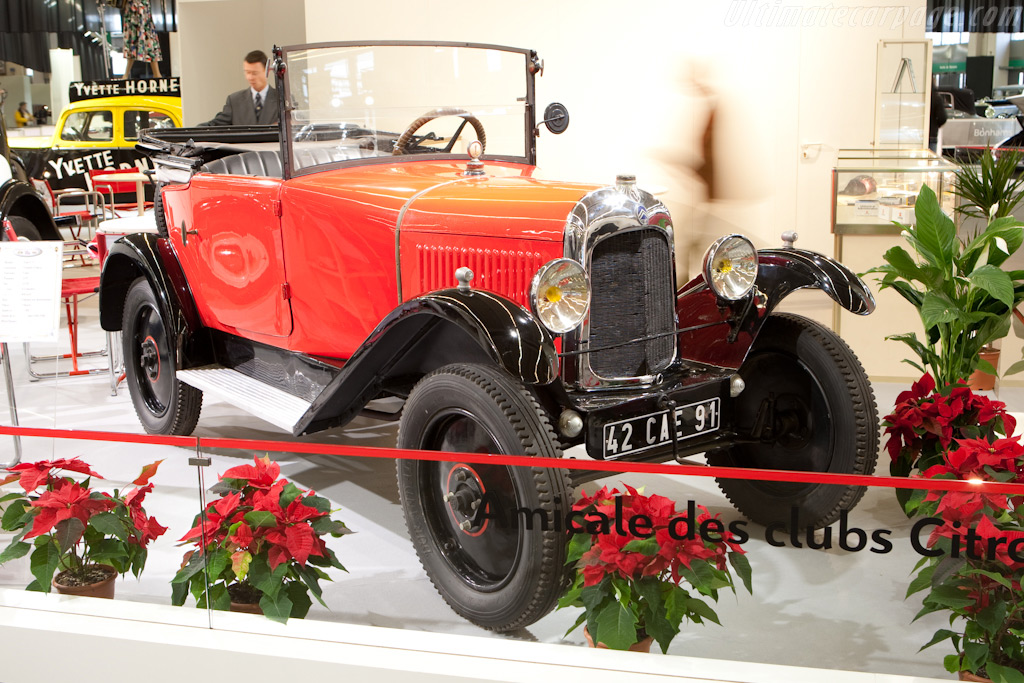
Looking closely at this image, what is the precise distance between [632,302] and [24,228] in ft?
16.5

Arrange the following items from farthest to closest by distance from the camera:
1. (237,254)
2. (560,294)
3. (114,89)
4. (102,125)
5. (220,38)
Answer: (114,89) → (102,125) → (220,38) → (237,254) → (560,294)

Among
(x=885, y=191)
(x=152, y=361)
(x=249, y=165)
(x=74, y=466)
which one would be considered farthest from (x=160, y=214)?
(x=885, y=191)

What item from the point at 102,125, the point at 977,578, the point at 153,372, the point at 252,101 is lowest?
the point at 153,372

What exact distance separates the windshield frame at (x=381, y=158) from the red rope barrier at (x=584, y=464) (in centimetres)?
161

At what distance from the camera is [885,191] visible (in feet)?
15.8

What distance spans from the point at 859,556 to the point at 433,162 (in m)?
2.45

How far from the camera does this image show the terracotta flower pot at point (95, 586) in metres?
2.27

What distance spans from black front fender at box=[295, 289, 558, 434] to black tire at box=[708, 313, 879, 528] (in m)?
0.98

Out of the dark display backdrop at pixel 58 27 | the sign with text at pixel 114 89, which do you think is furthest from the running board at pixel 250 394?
the dark display backdrop at pixel 58 27

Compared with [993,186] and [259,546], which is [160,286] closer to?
[259,546]

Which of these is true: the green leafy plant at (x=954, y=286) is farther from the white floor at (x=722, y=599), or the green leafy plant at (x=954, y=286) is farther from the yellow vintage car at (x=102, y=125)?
the yellow vintage car at (x=102, y=125)

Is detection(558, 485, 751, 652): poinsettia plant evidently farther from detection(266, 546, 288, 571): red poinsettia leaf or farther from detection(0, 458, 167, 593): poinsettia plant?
detection(0, 458, 167, 593): poinsettia plant

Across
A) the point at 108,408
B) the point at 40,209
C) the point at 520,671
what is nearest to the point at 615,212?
the point at 520,671

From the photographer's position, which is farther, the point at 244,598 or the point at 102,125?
the point at 102,125
